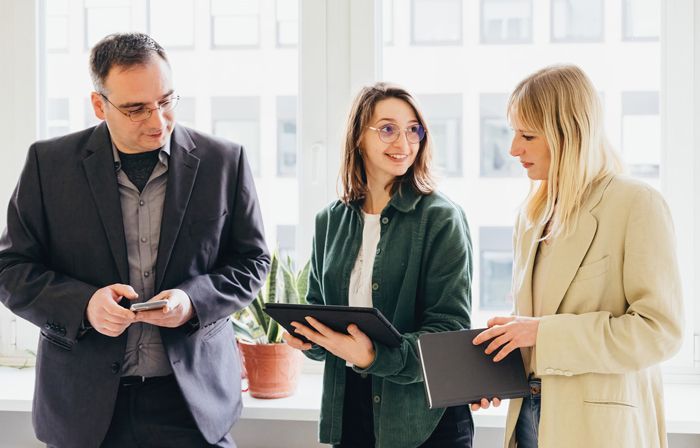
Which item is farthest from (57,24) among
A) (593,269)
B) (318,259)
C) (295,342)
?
(593,269)

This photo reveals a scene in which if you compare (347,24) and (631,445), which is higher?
(347,24)

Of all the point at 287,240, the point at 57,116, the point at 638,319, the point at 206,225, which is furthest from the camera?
the point at 57,116

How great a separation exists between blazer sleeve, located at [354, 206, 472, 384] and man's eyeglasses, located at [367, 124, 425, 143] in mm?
225

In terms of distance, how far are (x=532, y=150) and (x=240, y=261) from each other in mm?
801

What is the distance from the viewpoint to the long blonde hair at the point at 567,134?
1.71 m

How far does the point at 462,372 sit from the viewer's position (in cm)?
172

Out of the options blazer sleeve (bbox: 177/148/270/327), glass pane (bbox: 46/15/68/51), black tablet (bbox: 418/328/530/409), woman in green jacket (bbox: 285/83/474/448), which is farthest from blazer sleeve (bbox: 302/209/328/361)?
glass pane (bbox: 46/15/68/51)

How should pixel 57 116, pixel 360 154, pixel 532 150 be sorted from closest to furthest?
pixel 532 150 < pixel 360 154 < pixel 57 116

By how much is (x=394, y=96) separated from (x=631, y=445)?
1048mm

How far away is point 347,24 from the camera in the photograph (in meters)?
2.83

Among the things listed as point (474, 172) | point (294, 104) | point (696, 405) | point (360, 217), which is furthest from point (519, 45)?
point (696, 405)

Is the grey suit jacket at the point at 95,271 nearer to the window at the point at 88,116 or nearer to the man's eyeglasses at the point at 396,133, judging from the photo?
the man's eyeglasses at the point at 396,133

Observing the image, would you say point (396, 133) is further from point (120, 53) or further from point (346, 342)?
point (120, 53)

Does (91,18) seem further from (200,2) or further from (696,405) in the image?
(696,405)
